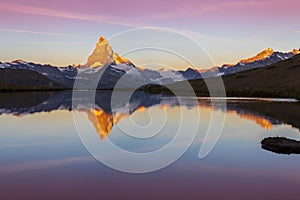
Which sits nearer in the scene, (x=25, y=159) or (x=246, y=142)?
(x=25, y=159)

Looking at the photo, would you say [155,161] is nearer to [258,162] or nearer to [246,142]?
[258,162]

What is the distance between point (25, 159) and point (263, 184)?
21039 mm

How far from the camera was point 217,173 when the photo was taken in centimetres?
2711

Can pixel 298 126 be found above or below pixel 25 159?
above

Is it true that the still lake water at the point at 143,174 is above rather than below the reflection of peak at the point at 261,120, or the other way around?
below

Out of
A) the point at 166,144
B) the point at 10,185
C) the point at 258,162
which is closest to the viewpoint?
the point at 10,185

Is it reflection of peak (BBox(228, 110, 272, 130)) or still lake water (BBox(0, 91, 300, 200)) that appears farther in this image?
reflection of peak (BBox(228, 110, 272, 130))

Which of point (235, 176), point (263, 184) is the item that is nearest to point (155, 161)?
point (235, 176)

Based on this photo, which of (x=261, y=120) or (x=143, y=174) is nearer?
(x=143, y=174)

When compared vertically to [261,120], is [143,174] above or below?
below

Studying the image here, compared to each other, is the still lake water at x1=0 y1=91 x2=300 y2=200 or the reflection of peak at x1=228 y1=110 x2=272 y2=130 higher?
the reflection of peak at x1=228 y1=110 x2=272 y2=130

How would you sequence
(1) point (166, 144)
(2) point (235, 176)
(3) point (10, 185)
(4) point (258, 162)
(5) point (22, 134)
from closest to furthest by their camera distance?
1. (3) point (10, 185)
2. (2) point (235, 176)
3. (4) point (258, 162)
4. (1) point (166, 144)
5. (5) point (22, 134)

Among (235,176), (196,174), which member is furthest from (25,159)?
(235,176)

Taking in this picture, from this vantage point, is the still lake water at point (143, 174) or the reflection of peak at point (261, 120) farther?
the reflection of peak at point (261, 120)
